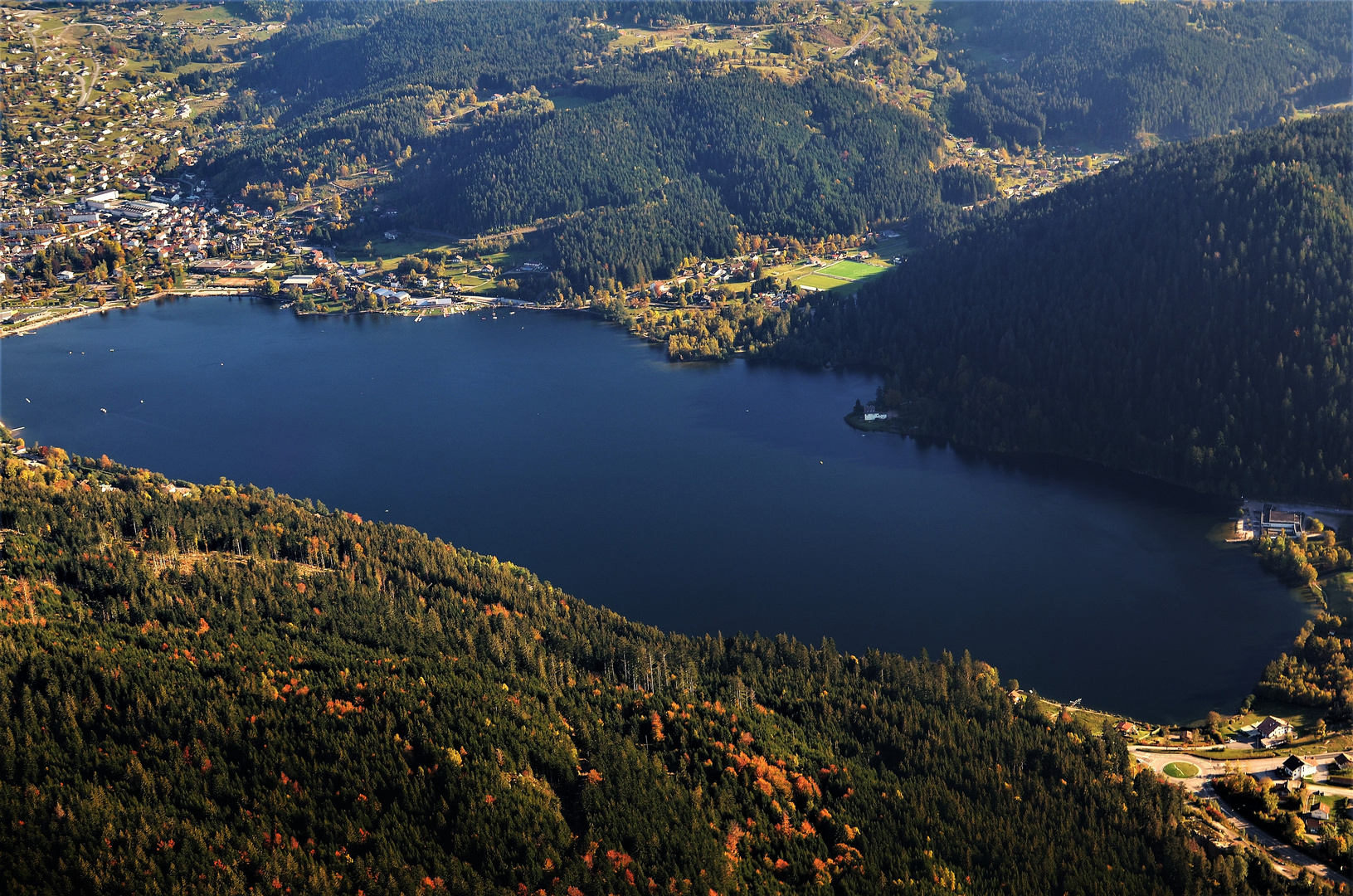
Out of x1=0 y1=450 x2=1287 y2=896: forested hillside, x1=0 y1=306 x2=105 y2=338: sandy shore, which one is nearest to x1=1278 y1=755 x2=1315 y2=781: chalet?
x1=0 y1=450 x2=1287 y2=896: forested hillside

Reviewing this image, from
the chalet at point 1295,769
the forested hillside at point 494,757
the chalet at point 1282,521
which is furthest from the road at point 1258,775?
the chalet at point 1282,521

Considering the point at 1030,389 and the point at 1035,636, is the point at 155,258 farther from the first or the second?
the point at 1035,636

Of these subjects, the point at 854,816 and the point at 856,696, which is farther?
the point at 856,696

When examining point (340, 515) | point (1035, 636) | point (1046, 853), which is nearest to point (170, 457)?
point (340, 515)

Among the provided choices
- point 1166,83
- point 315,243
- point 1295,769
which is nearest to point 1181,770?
point 1295,769

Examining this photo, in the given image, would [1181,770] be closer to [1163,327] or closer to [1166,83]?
[1163,327]

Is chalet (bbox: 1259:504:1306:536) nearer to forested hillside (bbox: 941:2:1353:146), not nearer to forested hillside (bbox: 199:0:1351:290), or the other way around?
forested hillside (bbox: 199:0:1351:290)
